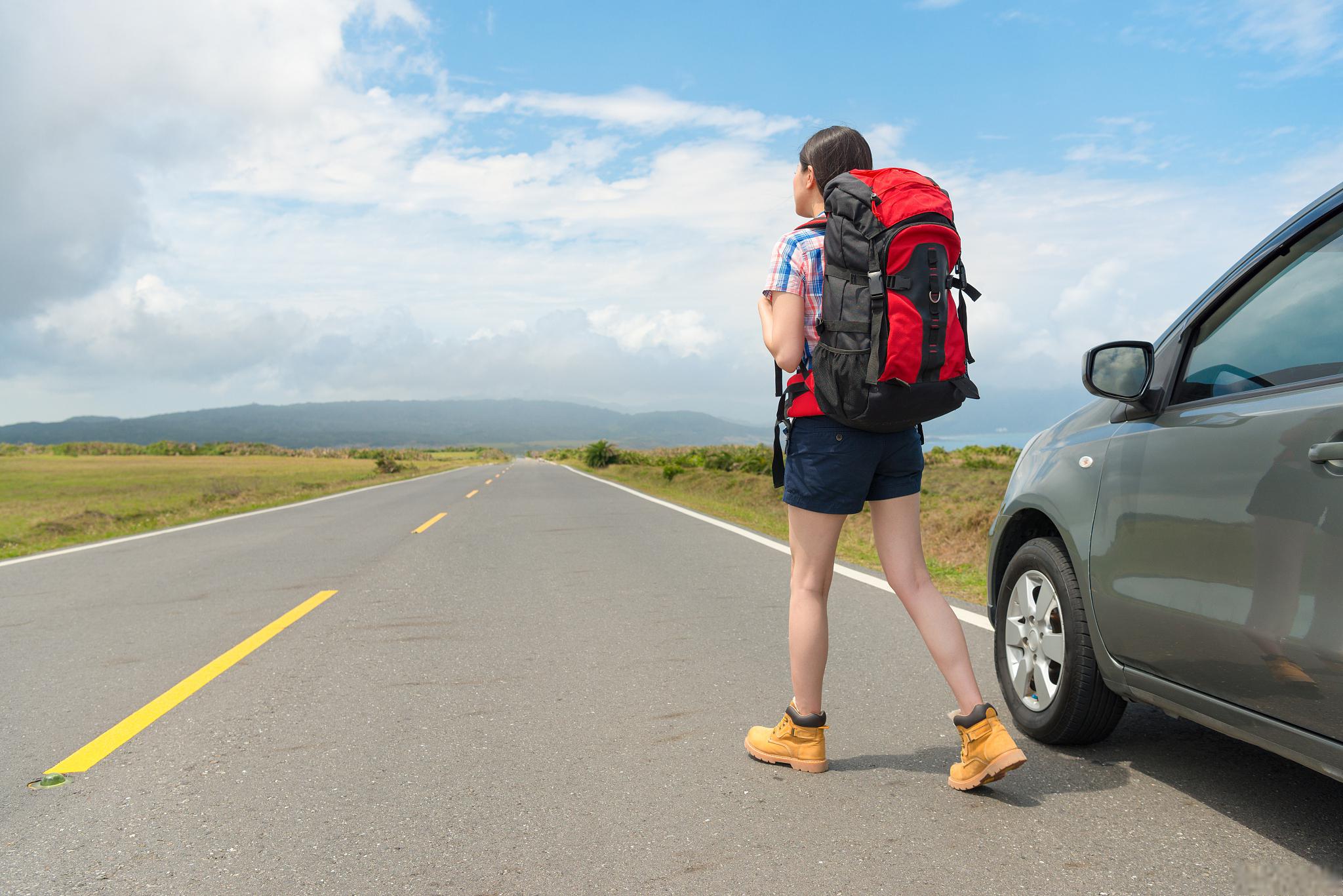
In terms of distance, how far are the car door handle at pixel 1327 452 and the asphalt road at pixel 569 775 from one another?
3.57ft

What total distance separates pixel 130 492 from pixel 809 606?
29740 millimetres

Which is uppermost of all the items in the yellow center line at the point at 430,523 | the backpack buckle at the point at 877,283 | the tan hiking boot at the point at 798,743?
the backpack buckle at the point at 877,283

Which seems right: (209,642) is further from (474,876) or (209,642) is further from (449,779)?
(474,876)

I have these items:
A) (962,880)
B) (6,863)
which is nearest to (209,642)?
(6,863)

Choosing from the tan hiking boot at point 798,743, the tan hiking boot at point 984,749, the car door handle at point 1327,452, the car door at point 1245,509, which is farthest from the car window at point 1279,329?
the tan hiking boot at point 798,743

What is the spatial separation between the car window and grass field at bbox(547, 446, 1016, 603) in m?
3.83

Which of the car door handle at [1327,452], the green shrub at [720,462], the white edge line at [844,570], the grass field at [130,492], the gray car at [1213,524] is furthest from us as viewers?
the green shrub at [720,462]

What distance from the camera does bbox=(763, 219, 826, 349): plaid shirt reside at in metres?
2.88

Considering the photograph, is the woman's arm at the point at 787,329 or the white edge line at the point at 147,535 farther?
the white edge line at the point at 147,535

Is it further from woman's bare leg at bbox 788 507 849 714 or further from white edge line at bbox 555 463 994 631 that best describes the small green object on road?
white edge line at bbox 555 463 994 631

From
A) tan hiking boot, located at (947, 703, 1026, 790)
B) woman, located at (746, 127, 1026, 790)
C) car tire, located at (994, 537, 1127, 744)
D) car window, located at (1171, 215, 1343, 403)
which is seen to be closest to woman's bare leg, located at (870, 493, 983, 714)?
woman, located at (746, 127, 1026, 790)

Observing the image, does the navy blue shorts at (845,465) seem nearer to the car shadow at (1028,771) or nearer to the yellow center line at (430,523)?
the car shadow at (1028,771)

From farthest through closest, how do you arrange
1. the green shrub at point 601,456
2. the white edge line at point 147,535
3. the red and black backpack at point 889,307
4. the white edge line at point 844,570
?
the green shrub at point 601,456 < the white edge line at point 147,535 < the white edge line at point 844,570 < the red and black backpack at point 889,307

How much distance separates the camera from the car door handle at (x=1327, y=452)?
207 cm
